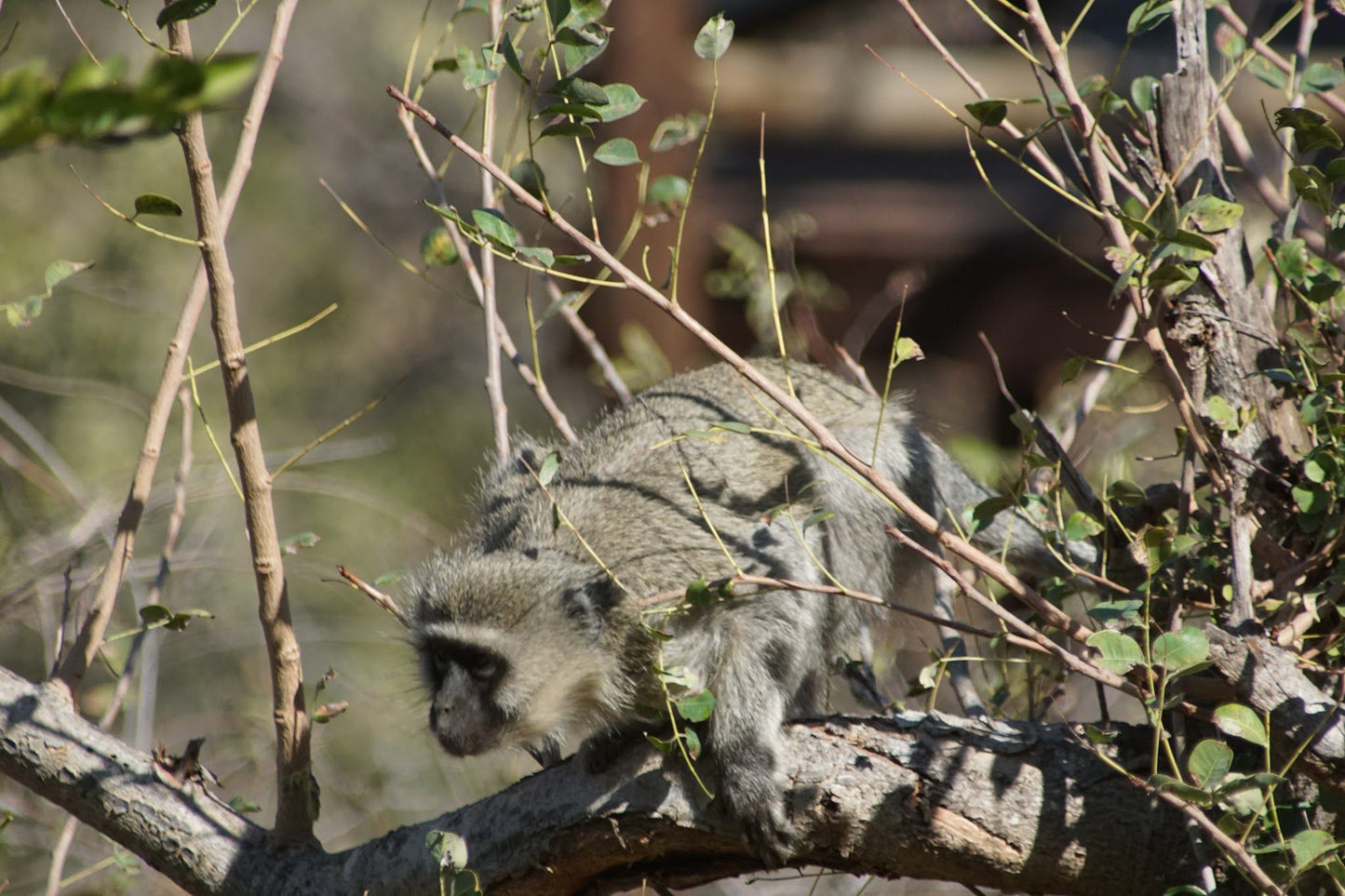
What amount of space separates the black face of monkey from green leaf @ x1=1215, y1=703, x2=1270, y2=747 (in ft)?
5.08

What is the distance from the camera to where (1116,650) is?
161cm

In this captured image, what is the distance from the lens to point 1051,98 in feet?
7.32

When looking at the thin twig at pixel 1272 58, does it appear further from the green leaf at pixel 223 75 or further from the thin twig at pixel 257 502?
the green leaf at pixel 223 75

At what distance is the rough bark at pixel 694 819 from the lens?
6.66 feet

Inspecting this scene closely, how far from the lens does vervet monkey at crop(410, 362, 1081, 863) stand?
265 centimetres

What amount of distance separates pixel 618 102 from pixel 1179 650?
111cm

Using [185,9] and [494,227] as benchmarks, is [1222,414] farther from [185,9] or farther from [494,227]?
[185,9]

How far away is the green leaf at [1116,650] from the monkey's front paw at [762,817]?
81 centimetres

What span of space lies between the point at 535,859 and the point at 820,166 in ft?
14.7

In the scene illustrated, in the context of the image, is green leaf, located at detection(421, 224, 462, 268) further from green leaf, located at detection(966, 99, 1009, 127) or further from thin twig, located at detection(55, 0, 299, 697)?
green leaf, located at detection(966, 99, 1009, 127)

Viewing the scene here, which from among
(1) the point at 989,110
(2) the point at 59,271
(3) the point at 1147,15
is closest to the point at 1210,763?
(1) the point at 989,110

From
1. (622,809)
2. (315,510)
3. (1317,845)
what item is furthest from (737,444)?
(315,510)

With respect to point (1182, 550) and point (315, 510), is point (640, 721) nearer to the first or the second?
point (1182, 550)

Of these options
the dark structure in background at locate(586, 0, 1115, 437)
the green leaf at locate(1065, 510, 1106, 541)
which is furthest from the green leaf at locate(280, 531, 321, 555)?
the dark structure in background at locate(586, 0, 1115, 437)
